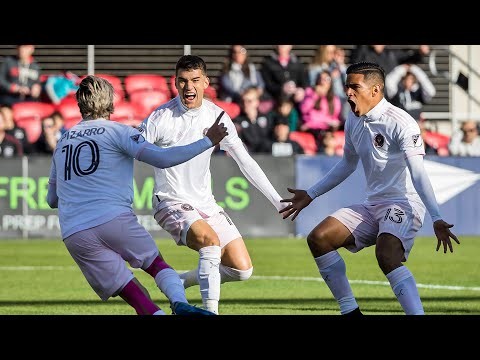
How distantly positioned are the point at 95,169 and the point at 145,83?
15204 mm

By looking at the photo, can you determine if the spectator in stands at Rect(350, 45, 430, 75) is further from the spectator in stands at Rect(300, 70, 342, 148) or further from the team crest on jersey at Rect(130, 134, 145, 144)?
the team crest on jersey at Rect(130, 134, 145, 144)

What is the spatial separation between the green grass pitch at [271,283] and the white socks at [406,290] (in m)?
2.10

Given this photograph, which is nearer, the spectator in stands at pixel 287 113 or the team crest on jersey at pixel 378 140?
the team crest on jersey at pixel 378 140

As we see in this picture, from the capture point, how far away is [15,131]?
20781 mm

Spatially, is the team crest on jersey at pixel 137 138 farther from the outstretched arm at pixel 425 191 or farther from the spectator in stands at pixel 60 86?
the spectator in stands at pixel 60 86

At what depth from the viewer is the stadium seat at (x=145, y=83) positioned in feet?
76.0

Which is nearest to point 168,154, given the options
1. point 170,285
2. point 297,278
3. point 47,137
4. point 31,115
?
point 170,285

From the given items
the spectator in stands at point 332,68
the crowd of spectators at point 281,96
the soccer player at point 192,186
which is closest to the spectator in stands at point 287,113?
the crowd of spectators at point 281,96

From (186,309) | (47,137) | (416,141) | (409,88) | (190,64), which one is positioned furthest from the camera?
(409,88)

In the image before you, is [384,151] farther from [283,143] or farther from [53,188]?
[283,143]

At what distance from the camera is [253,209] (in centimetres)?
1966

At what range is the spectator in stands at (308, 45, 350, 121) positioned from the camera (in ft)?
73.1
